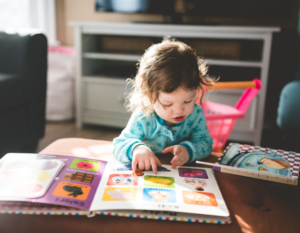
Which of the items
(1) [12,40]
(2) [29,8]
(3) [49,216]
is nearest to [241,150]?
(3) [49,216]

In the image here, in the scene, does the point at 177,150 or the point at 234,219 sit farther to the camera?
the point at 177,150

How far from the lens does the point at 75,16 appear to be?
2469 millimetres

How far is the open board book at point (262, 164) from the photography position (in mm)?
596

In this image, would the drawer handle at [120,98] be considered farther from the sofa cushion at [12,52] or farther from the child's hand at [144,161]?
the child's hand at [144,161]

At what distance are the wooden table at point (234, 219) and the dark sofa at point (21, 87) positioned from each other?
956 millimetres

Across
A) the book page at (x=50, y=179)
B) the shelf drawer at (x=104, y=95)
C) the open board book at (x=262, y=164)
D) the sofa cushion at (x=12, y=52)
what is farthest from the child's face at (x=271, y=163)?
the shelf drawer at (x=104, y=95)

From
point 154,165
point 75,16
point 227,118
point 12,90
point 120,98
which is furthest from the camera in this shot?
point 75,16

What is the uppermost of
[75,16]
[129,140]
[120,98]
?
[75,16]

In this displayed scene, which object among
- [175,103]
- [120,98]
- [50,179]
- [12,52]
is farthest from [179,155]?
[120,98]

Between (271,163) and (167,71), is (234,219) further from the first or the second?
(167,71)

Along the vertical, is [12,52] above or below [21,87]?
above

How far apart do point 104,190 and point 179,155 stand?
213 mm

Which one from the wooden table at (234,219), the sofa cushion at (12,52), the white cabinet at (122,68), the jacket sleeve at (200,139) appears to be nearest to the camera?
the wooden table at (234,219)

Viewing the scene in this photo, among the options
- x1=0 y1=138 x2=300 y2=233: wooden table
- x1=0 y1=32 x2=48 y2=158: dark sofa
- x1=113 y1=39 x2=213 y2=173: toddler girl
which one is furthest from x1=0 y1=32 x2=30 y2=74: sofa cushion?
x1=0 y1=138 x2=300 y2=233: wooden table
